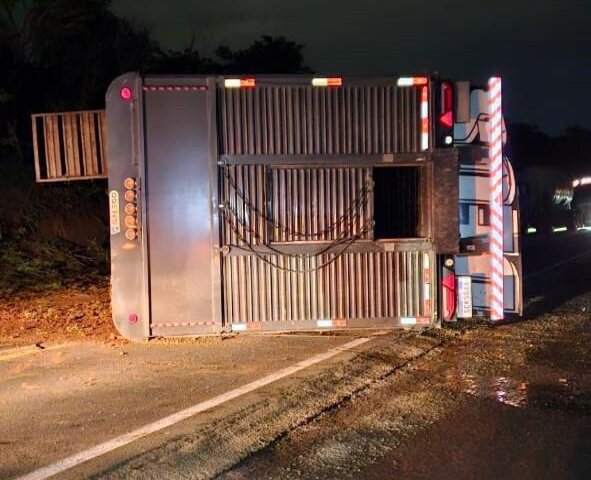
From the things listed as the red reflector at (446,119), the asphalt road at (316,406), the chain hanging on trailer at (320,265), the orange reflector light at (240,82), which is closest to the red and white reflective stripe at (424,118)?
the red reflector at (446,119)

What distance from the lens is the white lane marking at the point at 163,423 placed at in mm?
4840

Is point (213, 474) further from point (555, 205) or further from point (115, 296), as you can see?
point (555, 205)

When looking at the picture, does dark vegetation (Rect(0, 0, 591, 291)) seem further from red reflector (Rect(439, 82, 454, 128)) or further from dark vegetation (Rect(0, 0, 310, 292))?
red reflector (Rect(439, 82, 454, 128))

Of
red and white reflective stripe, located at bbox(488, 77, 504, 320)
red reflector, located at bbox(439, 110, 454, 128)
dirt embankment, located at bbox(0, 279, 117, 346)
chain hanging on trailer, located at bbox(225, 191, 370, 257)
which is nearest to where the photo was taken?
chain hanging on trailer, located at bbox(225, 191, 370, 257)

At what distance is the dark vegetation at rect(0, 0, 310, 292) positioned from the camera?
15500mm

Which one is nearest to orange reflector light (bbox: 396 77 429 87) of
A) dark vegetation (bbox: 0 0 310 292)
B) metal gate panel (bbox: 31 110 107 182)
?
metal gate panel (bbox: 31 110 107 182)

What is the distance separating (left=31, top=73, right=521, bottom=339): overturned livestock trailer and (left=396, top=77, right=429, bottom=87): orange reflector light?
2 centimetres

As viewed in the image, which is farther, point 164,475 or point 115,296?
point 115,296

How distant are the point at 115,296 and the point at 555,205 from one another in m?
35.5

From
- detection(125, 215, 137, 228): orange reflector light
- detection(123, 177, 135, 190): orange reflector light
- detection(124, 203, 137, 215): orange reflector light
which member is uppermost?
detection(123, 177, 135, 190): orange reflector light

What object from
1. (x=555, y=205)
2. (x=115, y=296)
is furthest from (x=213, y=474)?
(x=555, y=205)

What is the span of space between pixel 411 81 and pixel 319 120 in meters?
1.10

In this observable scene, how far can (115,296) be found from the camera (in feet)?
25.6

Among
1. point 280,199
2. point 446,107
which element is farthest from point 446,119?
point 280,199
